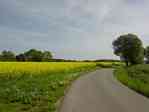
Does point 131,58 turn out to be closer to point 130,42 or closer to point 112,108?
point 130,42

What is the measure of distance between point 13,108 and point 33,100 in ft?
6.57

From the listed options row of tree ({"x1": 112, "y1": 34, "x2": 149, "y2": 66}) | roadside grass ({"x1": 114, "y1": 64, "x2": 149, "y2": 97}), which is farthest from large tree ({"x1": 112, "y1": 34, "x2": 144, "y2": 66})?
roadside grass ({"x1": 114, "y1": 64, "x2": 149, "y2": 97})

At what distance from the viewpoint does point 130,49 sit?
81312 millimetres

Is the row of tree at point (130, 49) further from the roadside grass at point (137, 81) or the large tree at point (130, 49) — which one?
the roadside grass at point (137, 81)

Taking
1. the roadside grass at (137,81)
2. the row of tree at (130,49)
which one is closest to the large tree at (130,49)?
the row of tree at (130,49)

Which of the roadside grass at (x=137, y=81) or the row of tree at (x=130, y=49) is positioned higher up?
the row of tree at (x=130, y=49)

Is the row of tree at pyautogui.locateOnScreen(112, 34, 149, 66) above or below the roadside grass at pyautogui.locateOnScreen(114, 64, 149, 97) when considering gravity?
above

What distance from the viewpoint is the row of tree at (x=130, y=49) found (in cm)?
8031

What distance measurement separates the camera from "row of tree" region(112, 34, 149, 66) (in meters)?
80.3

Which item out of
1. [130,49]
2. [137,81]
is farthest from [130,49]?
[137,81]

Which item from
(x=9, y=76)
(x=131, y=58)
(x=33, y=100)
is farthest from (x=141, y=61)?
A: (x=33, y=100)

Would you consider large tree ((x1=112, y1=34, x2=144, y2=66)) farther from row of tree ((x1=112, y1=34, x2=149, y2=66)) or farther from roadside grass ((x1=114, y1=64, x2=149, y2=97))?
roadside grass ((x1=114, y1=64, x2=149, y2=97))

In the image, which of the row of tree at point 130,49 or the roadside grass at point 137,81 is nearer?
the roadside grass at point 137,81

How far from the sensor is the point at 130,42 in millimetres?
82625
